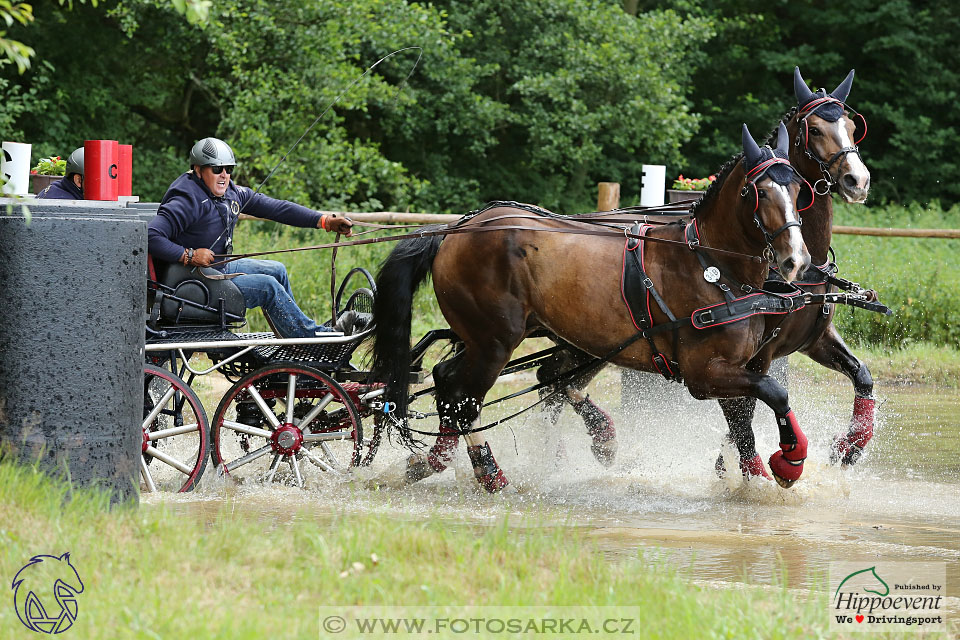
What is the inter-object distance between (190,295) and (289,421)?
883mm

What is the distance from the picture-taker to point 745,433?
6641mm

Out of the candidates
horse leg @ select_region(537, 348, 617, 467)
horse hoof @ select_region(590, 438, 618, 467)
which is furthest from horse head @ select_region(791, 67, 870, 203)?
horse hoof @ select_region(590, 438, 618, 467)

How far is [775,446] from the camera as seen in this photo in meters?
7.95

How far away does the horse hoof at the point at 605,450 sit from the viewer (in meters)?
7.29

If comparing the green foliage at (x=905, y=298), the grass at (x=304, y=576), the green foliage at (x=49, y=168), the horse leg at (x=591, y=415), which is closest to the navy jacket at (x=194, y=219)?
the horse leg at (x=591, y=415)

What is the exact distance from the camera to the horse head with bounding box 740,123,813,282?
223 inches

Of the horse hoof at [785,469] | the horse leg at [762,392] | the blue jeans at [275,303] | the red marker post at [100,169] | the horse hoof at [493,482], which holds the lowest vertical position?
the horse hoof at [493,482]

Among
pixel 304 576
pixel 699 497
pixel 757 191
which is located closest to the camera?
pixel 304 576

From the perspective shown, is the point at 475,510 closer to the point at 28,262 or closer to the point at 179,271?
the point at 179,271

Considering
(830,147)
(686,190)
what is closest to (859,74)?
(686,190)

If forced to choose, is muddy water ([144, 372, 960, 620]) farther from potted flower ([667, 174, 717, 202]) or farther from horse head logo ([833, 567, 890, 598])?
potted flower ([667, 174, 717, 202])

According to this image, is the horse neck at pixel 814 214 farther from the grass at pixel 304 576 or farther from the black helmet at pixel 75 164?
the black helmet at pixel 75 164

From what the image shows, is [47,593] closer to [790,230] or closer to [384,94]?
[790,230]

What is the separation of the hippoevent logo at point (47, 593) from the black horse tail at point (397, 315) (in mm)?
2991
